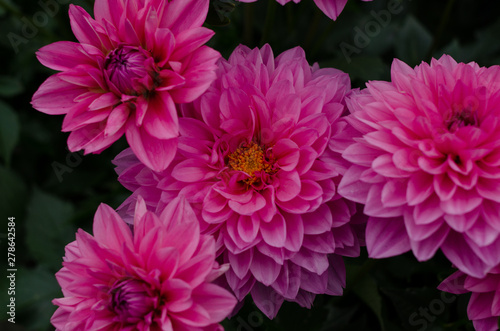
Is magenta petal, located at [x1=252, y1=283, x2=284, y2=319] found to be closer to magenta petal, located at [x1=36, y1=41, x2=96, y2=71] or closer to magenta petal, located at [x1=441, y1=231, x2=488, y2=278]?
magenta petal, located at [x1=441, y1=231, x2=488, y2=278]

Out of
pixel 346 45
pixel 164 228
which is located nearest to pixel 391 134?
pixel 164 228

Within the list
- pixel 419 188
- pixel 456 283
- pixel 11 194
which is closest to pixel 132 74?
pixel 419 188

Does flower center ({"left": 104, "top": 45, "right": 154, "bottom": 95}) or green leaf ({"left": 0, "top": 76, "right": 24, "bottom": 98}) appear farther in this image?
green leaf ({"left": 0, "top": 76, "right": 24, "bottom": 98})

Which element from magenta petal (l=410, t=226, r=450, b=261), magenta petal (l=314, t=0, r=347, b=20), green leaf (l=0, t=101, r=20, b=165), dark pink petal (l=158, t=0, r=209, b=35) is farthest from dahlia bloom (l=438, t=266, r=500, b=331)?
green leaf (l=0, t=101, r=20, b=165)

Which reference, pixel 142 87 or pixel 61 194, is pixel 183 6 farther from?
pixel 61 194

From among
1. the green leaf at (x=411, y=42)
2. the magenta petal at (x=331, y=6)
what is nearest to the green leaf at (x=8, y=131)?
the magenta petal at (x=331, y=6)

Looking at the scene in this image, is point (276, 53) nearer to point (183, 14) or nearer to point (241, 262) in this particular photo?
point (183, 14)
